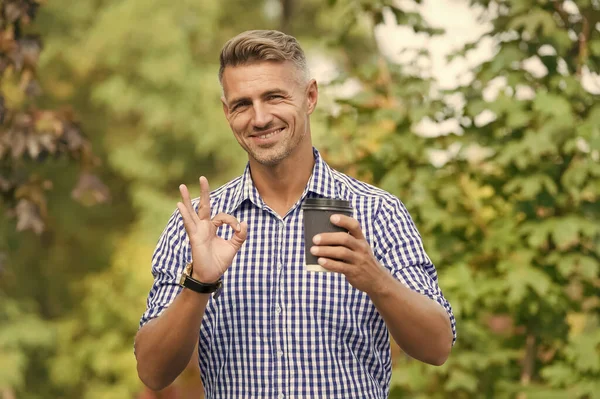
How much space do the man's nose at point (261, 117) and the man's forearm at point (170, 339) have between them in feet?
1.85

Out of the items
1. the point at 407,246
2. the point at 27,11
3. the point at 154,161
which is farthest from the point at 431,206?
the point at 154,161

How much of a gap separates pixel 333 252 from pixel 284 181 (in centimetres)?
65

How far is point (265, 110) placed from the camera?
294 centimetres

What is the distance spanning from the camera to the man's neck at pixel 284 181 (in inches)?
121

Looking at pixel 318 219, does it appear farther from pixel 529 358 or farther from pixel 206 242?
pixel 529 358

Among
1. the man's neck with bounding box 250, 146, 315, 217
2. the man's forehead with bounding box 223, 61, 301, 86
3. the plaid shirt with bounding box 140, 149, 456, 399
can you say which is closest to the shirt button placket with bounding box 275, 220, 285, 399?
the plaid shirt with bounding box 140, 149, 456, 399

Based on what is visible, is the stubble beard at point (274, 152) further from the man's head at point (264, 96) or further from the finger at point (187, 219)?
the finger at point (187, 219)

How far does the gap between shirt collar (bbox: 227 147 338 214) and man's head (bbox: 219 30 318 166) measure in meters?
0.14

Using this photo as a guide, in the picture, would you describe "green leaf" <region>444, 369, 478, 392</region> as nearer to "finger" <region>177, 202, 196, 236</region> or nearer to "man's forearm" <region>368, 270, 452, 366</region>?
"man's forearm" <region>368, 270, 452, 366</region>

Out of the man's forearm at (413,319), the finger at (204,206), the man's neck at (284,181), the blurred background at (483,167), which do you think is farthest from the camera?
the blurred background at (483,167)

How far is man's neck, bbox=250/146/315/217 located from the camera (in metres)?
3.07

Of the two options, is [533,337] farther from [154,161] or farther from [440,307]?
[154,161]

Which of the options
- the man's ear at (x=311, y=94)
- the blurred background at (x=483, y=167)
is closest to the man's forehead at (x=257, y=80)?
the man's ear at (x=311, y=94)

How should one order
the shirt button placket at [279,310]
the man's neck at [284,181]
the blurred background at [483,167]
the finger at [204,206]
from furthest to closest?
1. the blurred background at [483,167]
2. the man's neck at [284,181]
3. the shirt button placket at [279,310]
4. the finger at [204,206]
